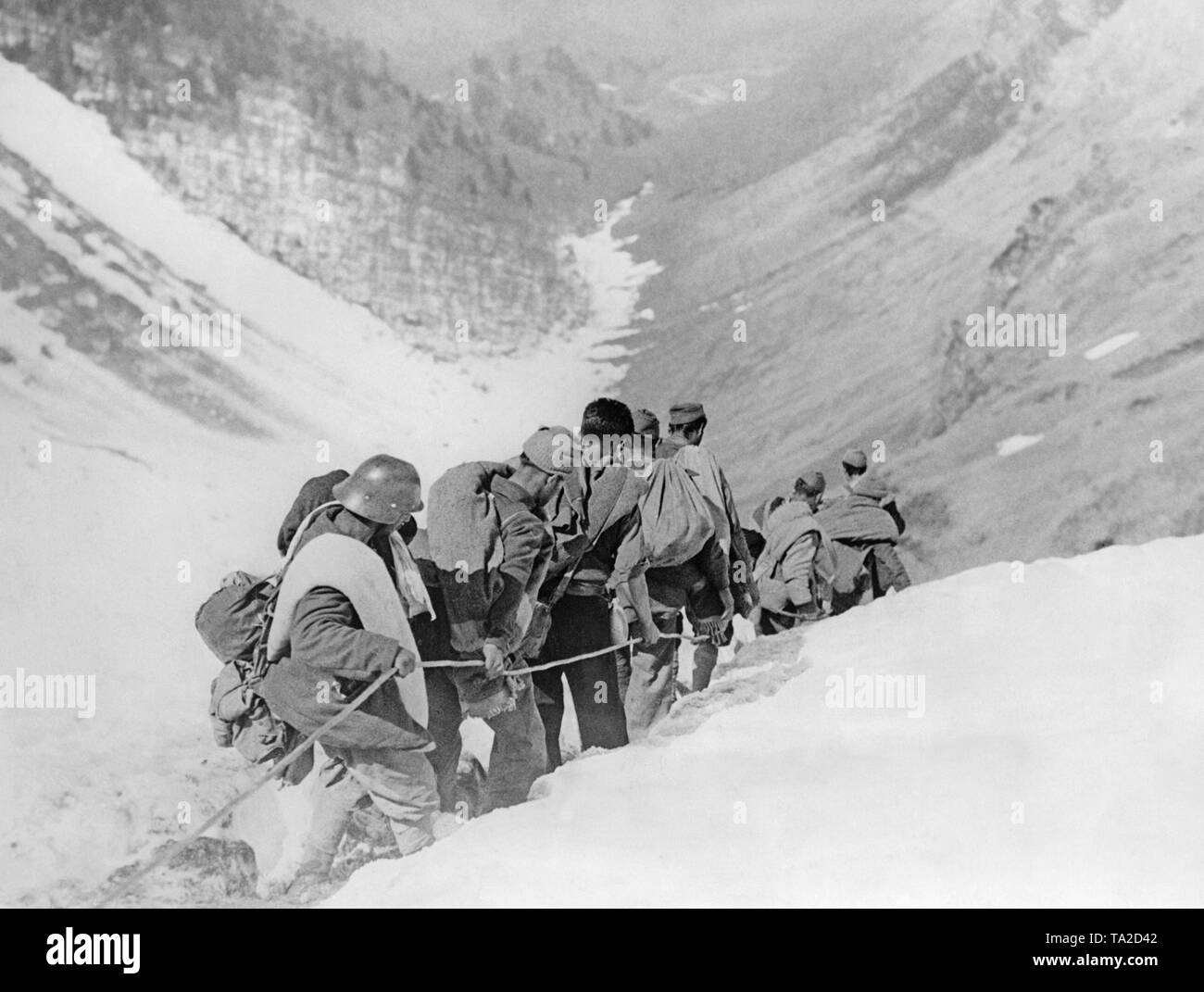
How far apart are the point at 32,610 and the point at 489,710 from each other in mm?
2520

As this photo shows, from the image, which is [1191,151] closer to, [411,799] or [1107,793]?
[1107,793]

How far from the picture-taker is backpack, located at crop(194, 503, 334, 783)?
378 centimetres

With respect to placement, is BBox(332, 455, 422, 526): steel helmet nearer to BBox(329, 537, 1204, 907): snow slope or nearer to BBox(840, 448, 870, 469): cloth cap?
BBox(329, 537, 1204, 907): snow slope

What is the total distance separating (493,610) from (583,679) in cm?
65

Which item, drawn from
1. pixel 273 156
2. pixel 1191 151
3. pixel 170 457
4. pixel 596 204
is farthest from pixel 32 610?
pixel 1191 151

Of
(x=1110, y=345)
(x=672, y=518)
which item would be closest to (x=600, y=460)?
(x=672, y=518)

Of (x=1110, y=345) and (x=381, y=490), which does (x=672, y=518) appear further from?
(x=1110, y=345)

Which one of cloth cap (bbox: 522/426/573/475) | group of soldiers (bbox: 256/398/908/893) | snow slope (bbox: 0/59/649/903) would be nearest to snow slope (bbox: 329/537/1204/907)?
group of soldiers (bbox: 256/398/908/893)

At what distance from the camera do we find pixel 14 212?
727 cm

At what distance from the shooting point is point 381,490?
365cm

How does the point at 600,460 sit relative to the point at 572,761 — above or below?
above

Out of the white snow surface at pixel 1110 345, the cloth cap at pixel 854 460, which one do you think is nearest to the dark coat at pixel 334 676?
the cloth cap at pixel 854 460

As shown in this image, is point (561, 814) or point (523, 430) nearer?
point (561, 814)

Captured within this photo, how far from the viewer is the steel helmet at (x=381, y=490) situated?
143 inches
